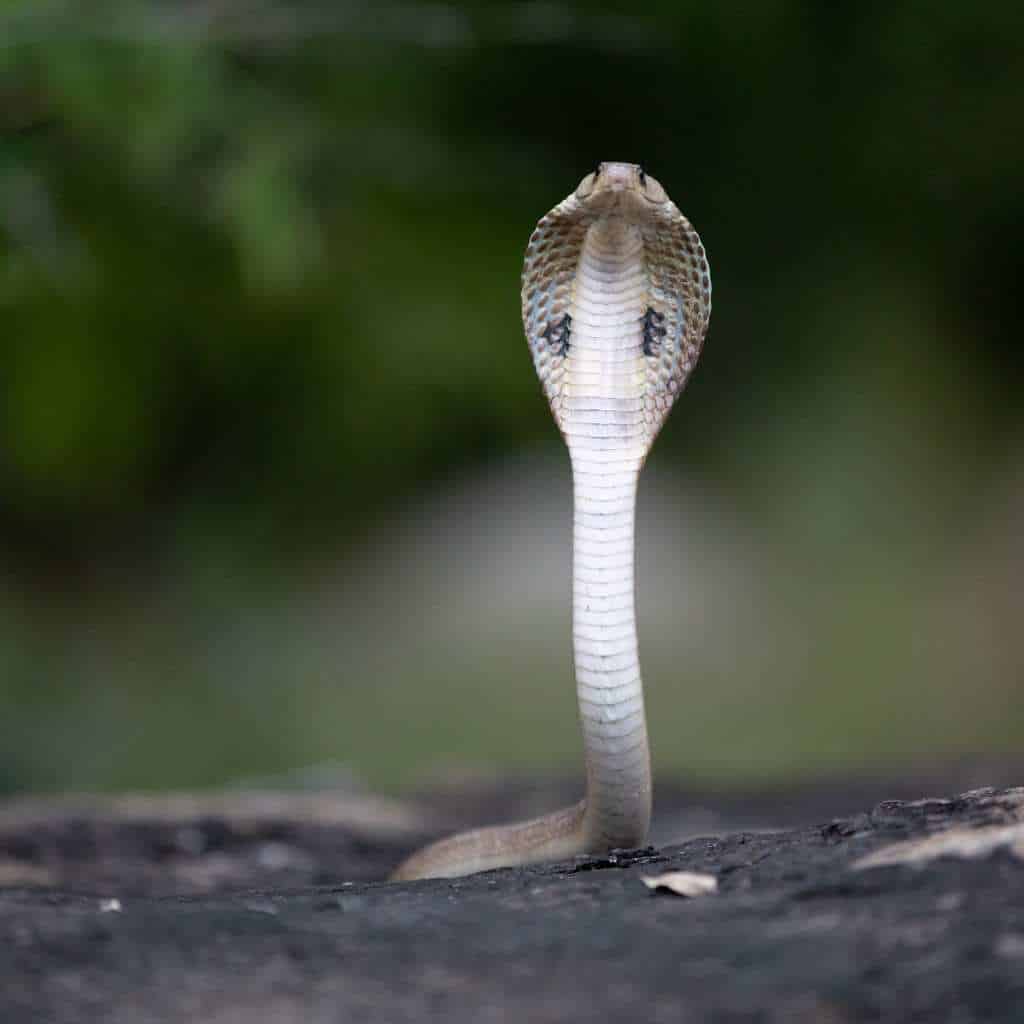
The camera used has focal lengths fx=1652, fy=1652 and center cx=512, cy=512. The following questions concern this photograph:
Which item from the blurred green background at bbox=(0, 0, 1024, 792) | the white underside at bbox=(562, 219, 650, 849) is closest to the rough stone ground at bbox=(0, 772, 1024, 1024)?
the white underside at bbox=(562, 219, 650, 849)

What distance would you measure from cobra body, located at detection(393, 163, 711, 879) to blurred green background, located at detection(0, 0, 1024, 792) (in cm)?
425

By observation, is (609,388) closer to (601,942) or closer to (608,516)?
(608,516)

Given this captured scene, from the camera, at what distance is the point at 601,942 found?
2.09 m

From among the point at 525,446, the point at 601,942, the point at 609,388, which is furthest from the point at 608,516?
the point at 525,446

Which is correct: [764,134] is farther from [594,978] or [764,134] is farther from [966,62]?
[594,978]

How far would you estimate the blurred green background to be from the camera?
945 cm

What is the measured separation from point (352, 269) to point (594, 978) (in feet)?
25.9

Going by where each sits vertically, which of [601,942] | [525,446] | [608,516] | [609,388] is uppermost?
[525,446]

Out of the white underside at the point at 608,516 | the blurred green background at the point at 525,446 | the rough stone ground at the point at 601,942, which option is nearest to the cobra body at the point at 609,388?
the white underside at the point at 608,516

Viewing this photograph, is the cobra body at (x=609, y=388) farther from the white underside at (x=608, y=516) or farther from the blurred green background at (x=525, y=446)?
the blurred green background at (x=525, y=446)

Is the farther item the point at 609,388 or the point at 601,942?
the point at 609,388

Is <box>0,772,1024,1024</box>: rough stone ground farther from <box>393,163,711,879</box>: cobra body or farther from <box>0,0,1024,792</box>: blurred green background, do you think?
<box>0,0,1024,792</box>: blurred green background

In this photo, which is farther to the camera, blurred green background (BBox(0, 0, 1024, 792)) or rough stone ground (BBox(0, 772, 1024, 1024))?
blurred green background (BBox(0, 0, 1024, 792))

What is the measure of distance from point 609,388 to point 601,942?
146cm
